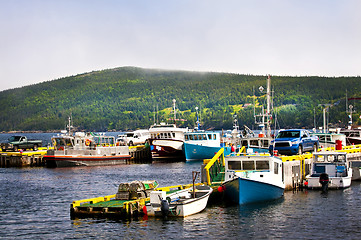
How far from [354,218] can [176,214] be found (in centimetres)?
1033

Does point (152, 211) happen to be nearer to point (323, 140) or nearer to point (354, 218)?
point (354, 218)

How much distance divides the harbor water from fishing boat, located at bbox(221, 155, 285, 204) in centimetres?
65

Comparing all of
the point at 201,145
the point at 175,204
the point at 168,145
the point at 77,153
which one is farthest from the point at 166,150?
the point at 175,204

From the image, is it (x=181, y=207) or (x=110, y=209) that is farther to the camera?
(x=110, y=209)

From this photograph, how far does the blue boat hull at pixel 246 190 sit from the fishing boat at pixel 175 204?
7.00 ft

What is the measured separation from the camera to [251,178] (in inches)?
1315

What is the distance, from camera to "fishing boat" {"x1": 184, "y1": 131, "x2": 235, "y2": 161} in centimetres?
7762

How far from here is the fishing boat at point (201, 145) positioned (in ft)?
255

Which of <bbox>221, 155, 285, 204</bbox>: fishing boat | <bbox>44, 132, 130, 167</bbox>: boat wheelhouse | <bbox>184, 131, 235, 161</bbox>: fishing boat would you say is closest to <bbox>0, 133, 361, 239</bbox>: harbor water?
<bbox>221, 155, 285, 204</bbox>: fishing boat

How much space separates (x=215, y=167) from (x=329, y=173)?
977 cm

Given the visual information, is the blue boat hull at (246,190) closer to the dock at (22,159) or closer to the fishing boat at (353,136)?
the fishing boat at (353,136)

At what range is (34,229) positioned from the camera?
29.3m

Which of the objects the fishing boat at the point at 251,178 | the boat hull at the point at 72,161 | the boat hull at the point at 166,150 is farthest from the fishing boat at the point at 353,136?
the fishing boat at the point at 251,178

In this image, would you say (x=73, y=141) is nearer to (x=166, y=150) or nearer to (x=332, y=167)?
(x=166, y=150)
